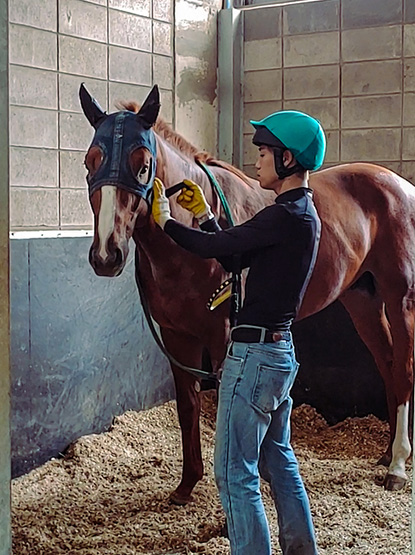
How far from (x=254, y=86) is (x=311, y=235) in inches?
103

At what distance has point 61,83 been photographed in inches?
134

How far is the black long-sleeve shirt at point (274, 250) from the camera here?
184 cm

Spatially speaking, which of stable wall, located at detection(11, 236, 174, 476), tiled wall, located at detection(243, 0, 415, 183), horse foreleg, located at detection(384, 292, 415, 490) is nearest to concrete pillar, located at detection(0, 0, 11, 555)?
stable wall, located at detection(11, 236, 174, 476)

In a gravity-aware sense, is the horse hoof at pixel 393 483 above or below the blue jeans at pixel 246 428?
below

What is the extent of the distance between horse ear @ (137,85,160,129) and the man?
58 centimetres

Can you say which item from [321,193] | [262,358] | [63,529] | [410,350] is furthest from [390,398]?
[262,358]

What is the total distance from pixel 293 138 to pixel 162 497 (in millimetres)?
1658

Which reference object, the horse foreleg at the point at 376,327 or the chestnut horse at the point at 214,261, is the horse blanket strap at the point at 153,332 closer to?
the chestnut horse at the point at 214,261

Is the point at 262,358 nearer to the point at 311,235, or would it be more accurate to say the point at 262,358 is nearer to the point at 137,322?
the point at 311,235

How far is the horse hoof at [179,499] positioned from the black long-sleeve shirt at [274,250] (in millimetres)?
1229

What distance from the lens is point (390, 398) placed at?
11.4 ft

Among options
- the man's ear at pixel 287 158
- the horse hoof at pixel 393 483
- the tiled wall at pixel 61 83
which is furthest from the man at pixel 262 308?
the tiled wall at pixel 61 83

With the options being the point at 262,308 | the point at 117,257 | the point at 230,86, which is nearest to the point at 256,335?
the point at 262,308

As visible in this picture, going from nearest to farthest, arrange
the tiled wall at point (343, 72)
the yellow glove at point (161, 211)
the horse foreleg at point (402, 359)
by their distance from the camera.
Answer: the yellow glove at point (161, 211) → the horse foreleg at point (402, 359) → the tiled wall at point (343, 72)
